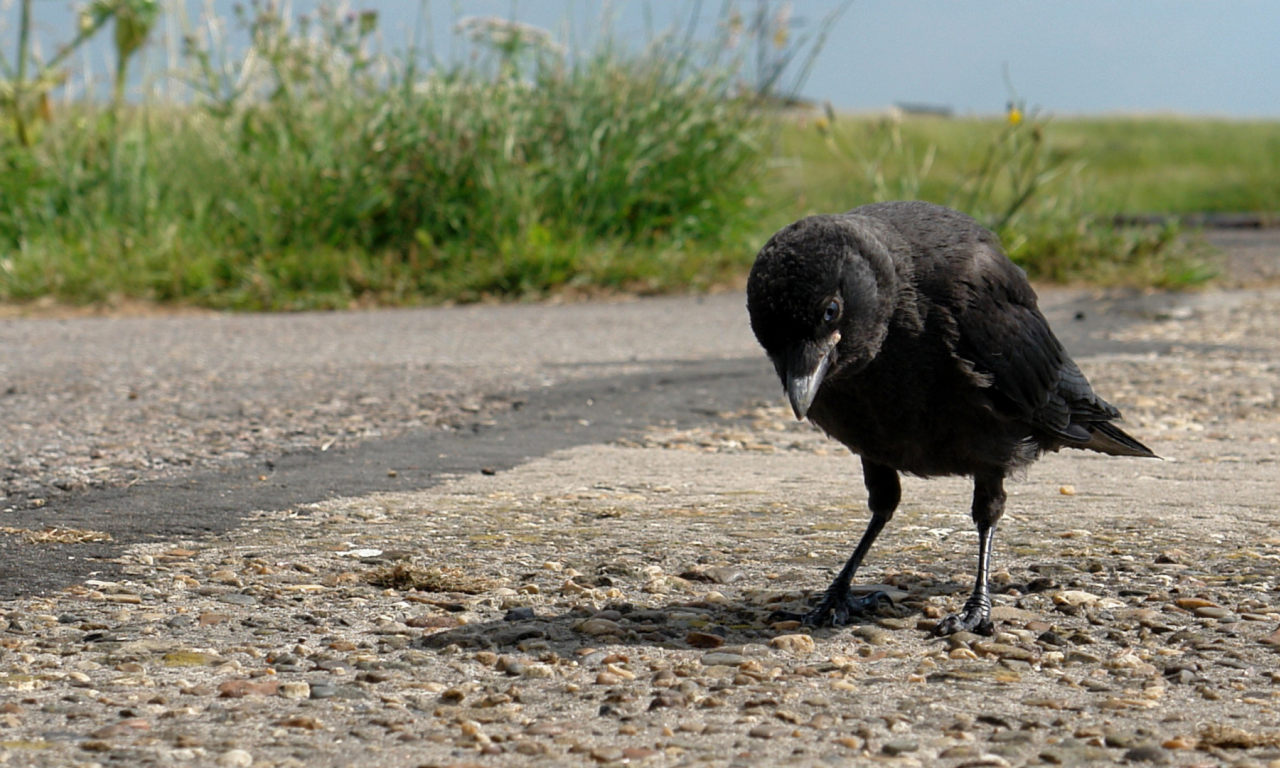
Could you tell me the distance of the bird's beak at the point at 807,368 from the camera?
2588mm

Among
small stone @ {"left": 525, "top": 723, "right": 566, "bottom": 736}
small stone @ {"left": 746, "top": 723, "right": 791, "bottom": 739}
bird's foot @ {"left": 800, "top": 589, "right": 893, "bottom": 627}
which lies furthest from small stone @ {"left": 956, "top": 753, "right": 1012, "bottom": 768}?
bird's foot @ {"left": 800, "top": 589, "right": 893, "bottom": 627}

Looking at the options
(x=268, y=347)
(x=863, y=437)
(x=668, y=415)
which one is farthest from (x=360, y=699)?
(x=268, y=347)

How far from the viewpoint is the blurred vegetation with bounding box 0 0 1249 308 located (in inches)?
368

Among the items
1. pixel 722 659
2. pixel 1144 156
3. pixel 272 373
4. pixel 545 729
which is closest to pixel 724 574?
pixel 722 659

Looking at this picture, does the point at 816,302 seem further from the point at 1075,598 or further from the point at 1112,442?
the point at 1112,442

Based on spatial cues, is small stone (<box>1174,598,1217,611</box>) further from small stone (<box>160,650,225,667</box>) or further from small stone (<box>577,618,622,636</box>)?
small stone (<box>160,650,225,667</box>)

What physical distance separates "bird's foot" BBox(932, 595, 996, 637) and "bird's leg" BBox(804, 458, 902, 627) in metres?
0.21

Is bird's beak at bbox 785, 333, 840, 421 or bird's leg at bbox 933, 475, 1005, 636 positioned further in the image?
bird's leg at bbox 933, 475, 1005, 636

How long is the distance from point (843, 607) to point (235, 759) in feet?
4.78

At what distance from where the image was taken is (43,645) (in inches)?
106

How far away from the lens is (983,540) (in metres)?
3.11

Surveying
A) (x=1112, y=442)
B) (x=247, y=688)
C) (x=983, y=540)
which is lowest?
(x=247, y=688)

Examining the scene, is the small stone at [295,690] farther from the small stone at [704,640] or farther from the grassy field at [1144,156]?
the grassy field at [1144,156]

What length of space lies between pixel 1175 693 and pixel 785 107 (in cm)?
931
